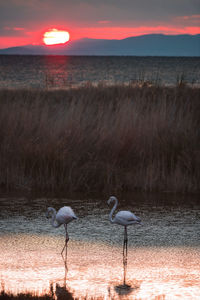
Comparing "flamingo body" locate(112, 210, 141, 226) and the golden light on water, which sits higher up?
"flamingo body" locate(112, 210, 141, 226)

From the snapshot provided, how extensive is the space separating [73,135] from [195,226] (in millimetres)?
A: 3593

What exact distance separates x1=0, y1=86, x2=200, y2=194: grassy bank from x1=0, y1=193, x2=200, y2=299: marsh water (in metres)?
0.73

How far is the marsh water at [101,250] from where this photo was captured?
16.4 ft

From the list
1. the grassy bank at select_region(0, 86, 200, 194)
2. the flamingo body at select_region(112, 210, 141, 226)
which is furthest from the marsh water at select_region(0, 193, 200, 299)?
the grassy bank at select_region(0, 86, 200, 194)

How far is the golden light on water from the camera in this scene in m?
4.91

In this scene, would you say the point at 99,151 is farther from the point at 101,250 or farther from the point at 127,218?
the point at 101,250

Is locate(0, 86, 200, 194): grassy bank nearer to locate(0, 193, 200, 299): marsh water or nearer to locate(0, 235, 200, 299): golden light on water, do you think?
locate(0, 193, 200, 299): marsh water

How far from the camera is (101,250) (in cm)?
616

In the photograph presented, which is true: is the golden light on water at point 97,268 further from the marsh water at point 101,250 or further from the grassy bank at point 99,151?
the grassy bank at point 99,151

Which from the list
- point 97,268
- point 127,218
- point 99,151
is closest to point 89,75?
point 99,151

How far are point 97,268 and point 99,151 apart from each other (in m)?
4.51

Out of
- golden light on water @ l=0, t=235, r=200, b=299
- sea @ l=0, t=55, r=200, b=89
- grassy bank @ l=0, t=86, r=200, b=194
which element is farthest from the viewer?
sea @ l=0, t=55, r=200, b=89

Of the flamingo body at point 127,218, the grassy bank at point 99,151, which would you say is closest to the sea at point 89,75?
the grassy bank at point 99,151

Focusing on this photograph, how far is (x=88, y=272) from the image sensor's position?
5.43m
